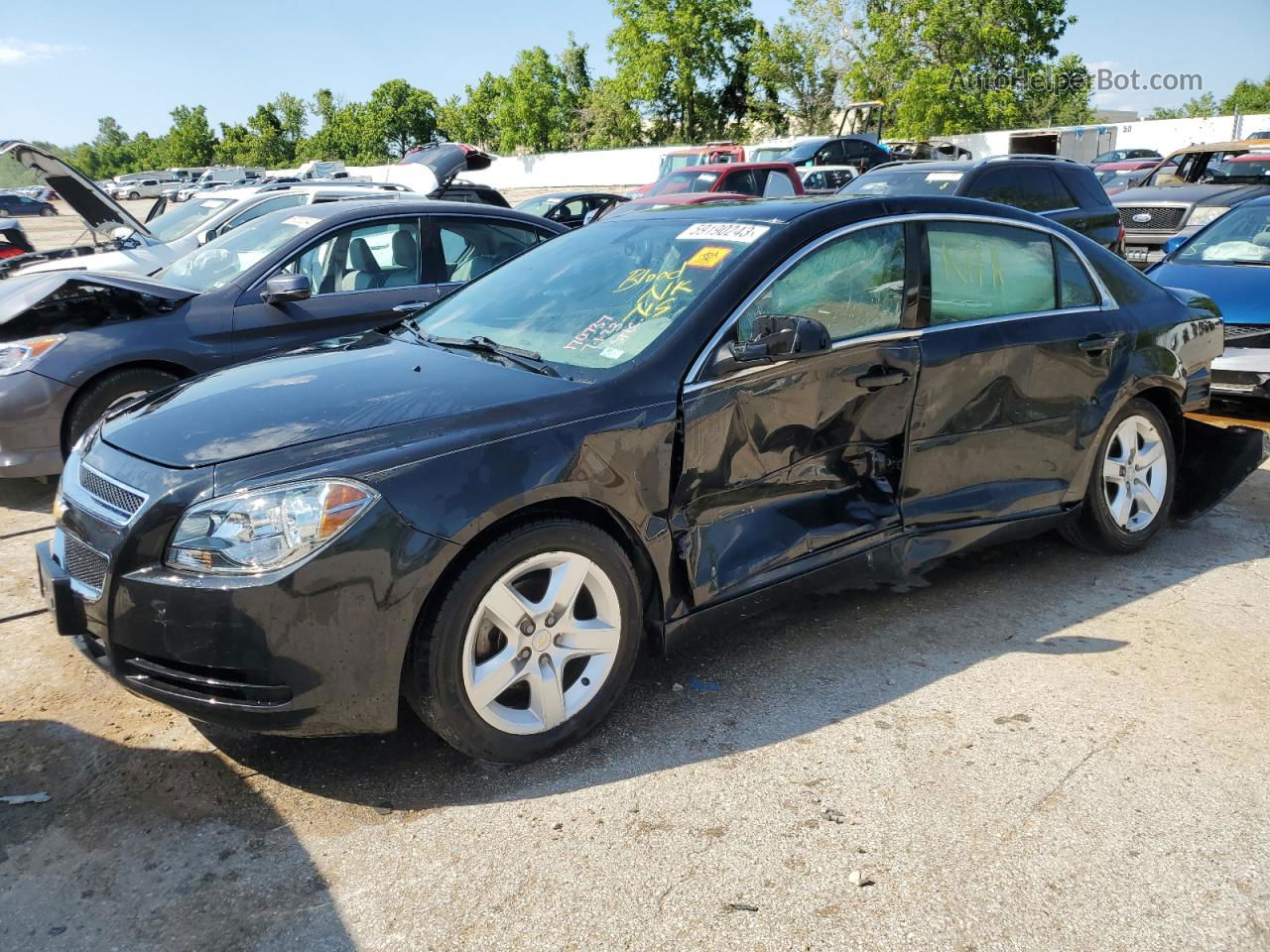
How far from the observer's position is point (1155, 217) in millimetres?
13820

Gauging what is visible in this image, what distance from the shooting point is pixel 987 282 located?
436cm

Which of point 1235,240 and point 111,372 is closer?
point 111,372

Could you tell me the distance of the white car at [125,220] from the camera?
330 inches

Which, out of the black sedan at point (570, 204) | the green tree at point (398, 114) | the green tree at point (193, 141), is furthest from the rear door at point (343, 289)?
the green tree at point (193, 141)

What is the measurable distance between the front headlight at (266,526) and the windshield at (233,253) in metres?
3.94

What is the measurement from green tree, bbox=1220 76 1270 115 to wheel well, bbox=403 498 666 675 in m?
86.7

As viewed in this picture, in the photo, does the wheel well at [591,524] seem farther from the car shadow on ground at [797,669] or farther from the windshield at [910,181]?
the windshield at [910,181]

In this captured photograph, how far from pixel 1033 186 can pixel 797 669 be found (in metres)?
8.61

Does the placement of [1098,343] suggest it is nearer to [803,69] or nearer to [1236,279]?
[1236,279]

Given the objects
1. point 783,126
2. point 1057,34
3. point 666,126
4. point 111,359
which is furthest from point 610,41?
point 111,359

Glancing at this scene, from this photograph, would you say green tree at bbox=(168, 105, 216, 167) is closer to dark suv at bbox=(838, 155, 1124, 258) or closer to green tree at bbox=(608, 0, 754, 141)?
green tree at bbox=(608, 0, 754, 141)

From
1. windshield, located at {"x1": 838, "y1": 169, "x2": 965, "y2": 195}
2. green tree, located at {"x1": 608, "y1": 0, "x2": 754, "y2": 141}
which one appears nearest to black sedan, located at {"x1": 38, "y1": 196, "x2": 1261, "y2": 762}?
windshield, located at {"x1": 838, "y1": 169, "x2": 965, "y2": 195}

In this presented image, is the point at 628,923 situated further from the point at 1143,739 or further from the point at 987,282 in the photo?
the point at 987,282

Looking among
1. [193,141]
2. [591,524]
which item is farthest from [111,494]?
[193,141]
